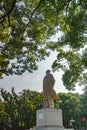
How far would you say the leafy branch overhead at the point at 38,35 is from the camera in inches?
659

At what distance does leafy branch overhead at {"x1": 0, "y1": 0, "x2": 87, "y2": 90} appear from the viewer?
54.9 feet

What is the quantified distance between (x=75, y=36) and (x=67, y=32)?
1.80ft

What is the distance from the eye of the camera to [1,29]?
17.9 meters

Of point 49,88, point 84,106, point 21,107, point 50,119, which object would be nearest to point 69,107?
point 84,106

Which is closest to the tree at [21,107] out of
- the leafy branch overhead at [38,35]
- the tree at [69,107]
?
the tree at [69,107]

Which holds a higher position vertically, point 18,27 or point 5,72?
point 18,27

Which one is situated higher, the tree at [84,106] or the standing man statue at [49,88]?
the tree at [84,106]

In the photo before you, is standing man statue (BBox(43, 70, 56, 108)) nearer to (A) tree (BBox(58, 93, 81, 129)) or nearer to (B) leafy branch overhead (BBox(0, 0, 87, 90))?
(B) leafy branch overhead (BBox(0, 0, 87, 90))

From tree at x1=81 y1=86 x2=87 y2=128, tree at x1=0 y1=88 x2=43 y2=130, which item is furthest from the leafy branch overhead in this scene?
tree at x1=81 y1=86 x2=87 y2=128

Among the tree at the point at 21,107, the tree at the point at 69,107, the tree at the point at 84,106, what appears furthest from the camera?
the tree at the point at 69,107

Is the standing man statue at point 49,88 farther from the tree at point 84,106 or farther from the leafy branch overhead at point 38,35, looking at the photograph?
the tree at point 84,106


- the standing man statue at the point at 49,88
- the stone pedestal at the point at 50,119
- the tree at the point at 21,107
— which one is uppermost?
the tree at the point at 21,107

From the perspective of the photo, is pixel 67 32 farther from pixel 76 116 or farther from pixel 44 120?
pixel 76 116

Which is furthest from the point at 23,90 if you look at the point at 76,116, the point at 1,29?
the point at 1,29
